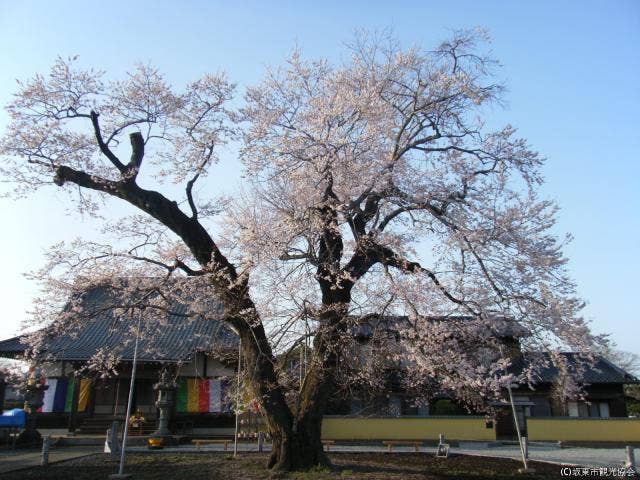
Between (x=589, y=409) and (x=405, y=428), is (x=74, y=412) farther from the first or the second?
(x=589, y=409)

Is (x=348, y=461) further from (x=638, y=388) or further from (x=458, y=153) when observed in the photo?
(x=638, y=388)

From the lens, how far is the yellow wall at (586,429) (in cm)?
1814

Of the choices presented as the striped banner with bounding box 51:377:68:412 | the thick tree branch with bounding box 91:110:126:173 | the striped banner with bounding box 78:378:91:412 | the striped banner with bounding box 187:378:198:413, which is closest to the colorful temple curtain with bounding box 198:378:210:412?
the striped banner with bounding box 187:378:198:413

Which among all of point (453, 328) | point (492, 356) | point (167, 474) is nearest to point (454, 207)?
point (453, 328)

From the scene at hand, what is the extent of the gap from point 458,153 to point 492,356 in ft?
13.0

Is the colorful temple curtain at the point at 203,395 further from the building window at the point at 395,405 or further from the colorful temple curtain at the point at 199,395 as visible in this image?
the building window at the point at 395,405

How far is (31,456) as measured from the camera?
13234 millimetres

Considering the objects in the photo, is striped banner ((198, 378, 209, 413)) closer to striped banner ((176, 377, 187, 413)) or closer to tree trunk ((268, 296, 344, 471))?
striped banner ((176, 377, 187, 413))

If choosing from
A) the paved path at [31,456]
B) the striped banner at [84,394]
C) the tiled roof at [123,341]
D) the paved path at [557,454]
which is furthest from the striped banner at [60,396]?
the paved path at [557,454]

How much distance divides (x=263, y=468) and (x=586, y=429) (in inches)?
533

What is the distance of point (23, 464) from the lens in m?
11.7

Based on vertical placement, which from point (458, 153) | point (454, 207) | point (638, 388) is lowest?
point (638, 388)

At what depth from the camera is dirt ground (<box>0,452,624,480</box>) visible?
30.6ft

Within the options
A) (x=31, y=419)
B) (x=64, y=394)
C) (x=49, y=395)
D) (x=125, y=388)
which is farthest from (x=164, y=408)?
(x=49, y=395)
